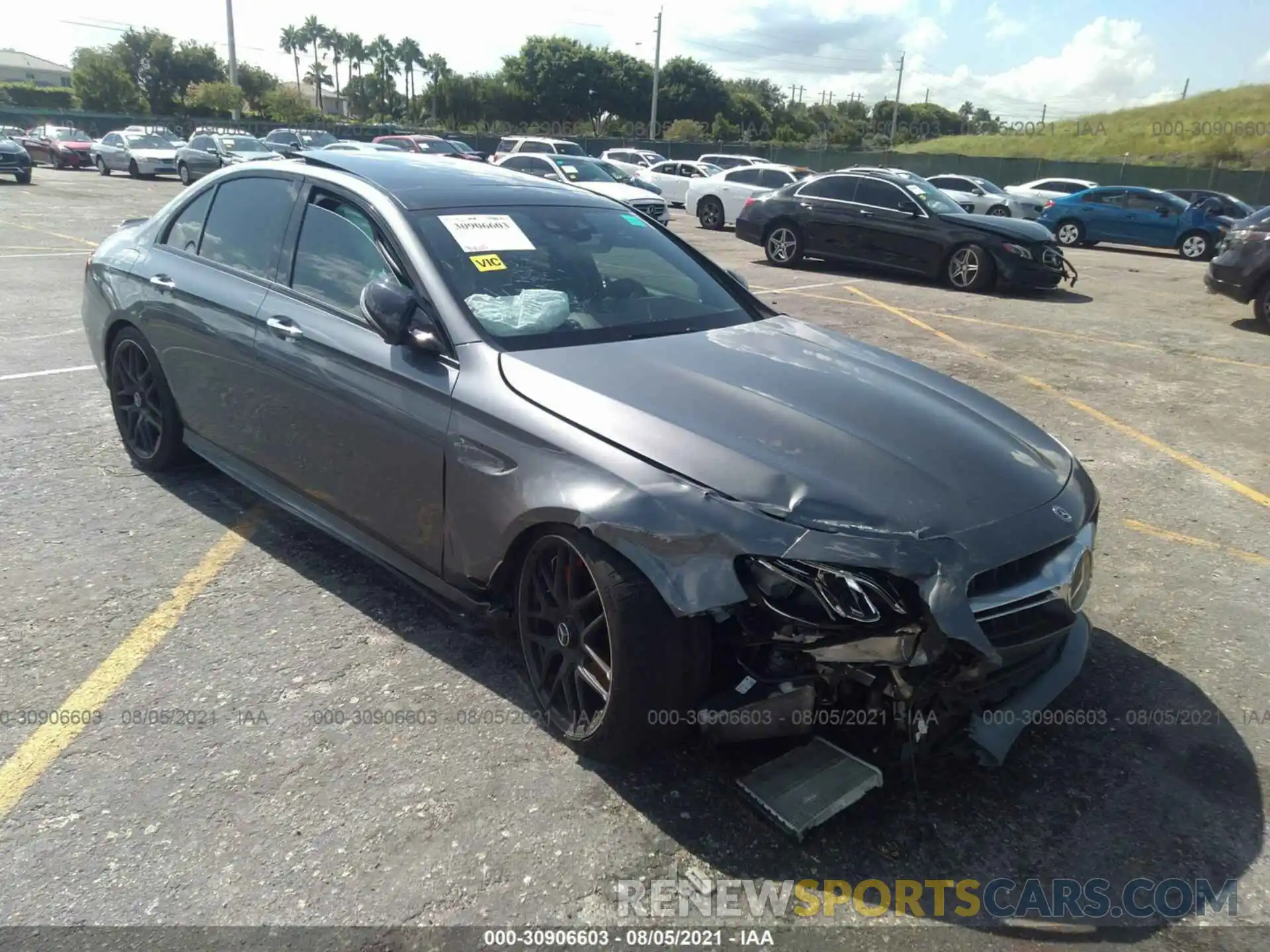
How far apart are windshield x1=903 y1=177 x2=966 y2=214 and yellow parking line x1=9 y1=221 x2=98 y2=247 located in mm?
12028

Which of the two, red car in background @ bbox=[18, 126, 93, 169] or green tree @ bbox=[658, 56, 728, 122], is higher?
green tree @ bbox=[658, 56, 728, 122]

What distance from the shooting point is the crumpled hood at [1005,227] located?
12594mm

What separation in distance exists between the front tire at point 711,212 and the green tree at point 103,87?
219 feet

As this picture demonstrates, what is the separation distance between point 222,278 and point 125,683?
1879 millimetres

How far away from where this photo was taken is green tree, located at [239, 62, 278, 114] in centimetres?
8218

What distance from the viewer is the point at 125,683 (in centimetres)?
311

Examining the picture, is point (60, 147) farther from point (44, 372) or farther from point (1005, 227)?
point (1005, 227)

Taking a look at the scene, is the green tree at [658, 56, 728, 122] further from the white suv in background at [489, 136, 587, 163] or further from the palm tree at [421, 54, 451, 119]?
the white suv in background at [489, 136, 587, 163]

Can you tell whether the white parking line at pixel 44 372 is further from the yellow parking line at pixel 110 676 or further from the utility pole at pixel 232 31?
the utility pole at pixel 232 31

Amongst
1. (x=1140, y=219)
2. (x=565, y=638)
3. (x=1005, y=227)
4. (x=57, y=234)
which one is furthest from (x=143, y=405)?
(x=1140, y=219)

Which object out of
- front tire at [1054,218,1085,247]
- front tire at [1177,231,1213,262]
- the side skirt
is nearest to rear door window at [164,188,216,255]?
the side skirt

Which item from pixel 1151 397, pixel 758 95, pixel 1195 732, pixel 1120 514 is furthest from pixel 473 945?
pixel 758 95

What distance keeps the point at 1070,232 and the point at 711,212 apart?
868 cm

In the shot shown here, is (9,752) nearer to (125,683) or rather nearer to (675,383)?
(125,683)
